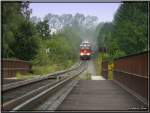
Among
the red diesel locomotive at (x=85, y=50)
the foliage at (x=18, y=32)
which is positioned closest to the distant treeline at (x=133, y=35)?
the red diesel locomotive at (x=85, y=50)

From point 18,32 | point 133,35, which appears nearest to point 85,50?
point 133,35

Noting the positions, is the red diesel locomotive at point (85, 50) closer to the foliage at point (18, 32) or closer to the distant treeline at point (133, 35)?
the distant treeline at point (133, 35)

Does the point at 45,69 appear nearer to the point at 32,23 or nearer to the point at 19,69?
the point at 19,69

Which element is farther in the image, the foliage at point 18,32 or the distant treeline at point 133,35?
the distant treeline at point 133,35

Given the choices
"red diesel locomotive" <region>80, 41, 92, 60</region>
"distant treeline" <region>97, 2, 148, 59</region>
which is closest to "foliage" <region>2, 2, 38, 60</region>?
"distant treeline" <region>97, 2, 148, 59</region>

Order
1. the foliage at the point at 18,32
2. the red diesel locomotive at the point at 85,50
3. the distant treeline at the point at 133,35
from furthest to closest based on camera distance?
the red diesel locomotive at the point at 85,50 → the distant treeline at the point at 133,35 → the foliage at the point at 18,32

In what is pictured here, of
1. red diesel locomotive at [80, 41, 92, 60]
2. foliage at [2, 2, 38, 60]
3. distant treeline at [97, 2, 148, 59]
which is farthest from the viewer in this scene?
red diesel locomotive at [80, 41, 92, 60]

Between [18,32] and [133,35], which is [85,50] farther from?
[18,32]

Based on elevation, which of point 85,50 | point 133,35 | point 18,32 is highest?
point 133,35

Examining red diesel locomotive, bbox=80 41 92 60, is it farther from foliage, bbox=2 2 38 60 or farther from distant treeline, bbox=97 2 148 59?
foliage, bbox=2 2 38 60

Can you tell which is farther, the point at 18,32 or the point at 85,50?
the point at 85,50

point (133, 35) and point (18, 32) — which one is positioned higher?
point (133, 35)

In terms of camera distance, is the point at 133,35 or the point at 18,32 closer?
the point at 18,32

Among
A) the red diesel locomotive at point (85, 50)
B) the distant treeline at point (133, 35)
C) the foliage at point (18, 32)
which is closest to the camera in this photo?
the foliage at point (18, 32)
